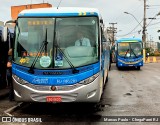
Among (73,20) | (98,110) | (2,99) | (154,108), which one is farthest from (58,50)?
(2,99)

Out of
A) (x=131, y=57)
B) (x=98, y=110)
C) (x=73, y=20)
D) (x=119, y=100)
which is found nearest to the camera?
(x=73, y=20)

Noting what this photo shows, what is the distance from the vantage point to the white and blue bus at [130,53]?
30.9m

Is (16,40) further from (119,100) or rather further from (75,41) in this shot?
(119,100)

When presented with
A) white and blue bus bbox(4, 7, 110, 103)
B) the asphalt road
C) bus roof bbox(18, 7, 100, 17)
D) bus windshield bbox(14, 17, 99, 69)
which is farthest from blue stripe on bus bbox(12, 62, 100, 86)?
bus roof bbox(18, 7, 100, 17)

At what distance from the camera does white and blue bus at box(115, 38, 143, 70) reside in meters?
30.9

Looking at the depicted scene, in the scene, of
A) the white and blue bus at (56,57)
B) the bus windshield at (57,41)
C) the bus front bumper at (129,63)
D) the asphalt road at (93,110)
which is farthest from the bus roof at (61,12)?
the bus front bumper at (129,63)

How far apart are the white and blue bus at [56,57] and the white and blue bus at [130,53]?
2161 cm

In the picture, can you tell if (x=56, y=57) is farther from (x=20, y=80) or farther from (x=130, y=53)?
(x=130, y=53)

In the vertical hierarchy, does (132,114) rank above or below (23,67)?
below

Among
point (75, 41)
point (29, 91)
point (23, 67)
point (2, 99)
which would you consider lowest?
point (2, 99)

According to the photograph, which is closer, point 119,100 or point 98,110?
point 98,110

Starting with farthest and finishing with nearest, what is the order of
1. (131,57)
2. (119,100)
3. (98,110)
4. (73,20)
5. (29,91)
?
(131,57) < (119,100) < (98,110) < (73,20) < (29,91)

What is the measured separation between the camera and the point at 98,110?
33.8 feet

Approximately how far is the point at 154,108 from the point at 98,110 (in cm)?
172
